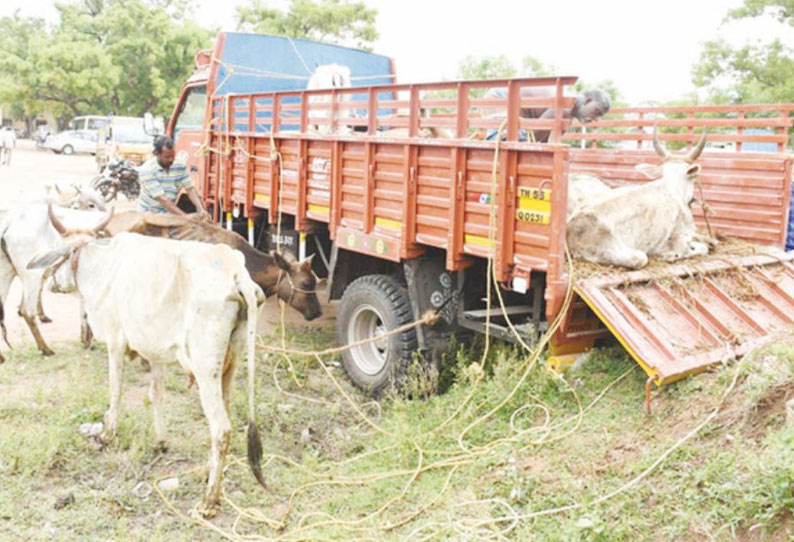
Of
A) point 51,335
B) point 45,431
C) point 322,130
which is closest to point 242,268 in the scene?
point 45,431

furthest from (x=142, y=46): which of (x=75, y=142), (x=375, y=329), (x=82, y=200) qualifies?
(x=375, y=329)

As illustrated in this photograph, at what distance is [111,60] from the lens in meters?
35.1

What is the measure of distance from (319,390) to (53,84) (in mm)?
34291

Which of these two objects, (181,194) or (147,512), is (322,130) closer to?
(181,194)

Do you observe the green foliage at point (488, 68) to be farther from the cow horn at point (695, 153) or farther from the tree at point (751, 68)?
the cow horn at point (695, 153)

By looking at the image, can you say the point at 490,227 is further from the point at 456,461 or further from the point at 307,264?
the point at 307,264

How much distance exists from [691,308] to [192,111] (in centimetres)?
696

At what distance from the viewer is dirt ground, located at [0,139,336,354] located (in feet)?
25.6

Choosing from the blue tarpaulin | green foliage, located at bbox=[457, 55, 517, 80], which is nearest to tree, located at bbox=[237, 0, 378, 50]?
green foliage, located at bbox=[457, 55, 517, 80]

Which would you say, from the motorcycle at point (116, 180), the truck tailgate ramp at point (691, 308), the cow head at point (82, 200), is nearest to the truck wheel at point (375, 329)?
the truck tailgate ramp at point (691, 308)

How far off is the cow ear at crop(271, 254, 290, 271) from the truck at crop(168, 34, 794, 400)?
33cm

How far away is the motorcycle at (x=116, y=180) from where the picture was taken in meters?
18.0

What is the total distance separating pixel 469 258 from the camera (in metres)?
5.46

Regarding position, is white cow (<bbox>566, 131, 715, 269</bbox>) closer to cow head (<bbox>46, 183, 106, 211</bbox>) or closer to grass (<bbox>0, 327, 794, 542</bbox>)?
grass (<bbox>0, 327, 794, 542</bbox>)
